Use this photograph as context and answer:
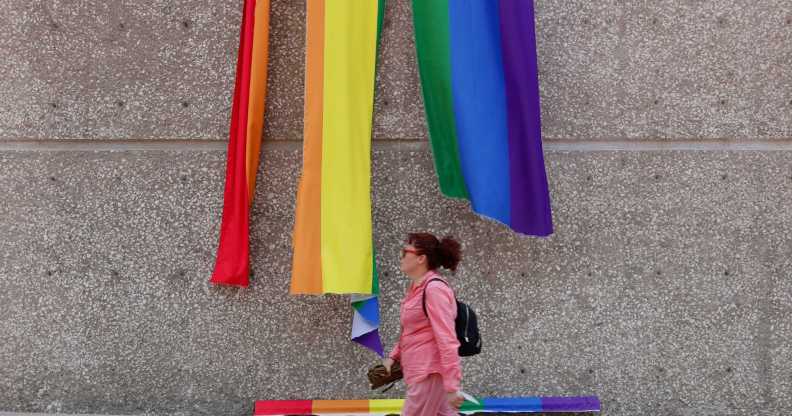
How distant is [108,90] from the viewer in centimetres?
451

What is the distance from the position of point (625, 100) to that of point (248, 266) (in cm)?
247

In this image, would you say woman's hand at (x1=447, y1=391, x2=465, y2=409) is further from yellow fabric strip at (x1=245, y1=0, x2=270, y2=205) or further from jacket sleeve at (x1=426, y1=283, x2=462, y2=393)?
yellow fabric strip at (x1=245, y1=0, x2=270, y2=205)

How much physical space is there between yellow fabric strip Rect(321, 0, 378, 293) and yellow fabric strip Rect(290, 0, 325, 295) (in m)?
0.04

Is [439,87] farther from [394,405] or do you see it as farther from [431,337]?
[394,405]

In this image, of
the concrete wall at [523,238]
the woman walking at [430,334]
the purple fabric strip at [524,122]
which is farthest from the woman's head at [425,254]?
the concrete wall at [523,238]

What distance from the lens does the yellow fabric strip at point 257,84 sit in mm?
4258

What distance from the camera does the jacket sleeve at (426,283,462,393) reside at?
3.08 meters

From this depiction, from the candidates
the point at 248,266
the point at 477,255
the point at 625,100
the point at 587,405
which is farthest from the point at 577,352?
the point at 248,266

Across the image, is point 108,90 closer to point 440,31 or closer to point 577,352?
point 440,31

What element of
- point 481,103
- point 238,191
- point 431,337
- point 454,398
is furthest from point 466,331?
point 238,191

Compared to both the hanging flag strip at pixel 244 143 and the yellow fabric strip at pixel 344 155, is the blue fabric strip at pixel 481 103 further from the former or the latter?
the hanging flag strip at pixel 244 143

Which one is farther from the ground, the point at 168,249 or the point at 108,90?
the point at 108,90

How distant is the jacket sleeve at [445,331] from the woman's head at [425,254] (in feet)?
0.47

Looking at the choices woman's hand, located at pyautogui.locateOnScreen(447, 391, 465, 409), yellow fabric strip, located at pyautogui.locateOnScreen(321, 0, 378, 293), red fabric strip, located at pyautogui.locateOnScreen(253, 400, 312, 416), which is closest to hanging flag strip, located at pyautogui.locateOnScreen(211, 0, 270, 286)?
yellow fabric strip, located at pyautogui.locateOnScreen(321, 0, 378, 293)
